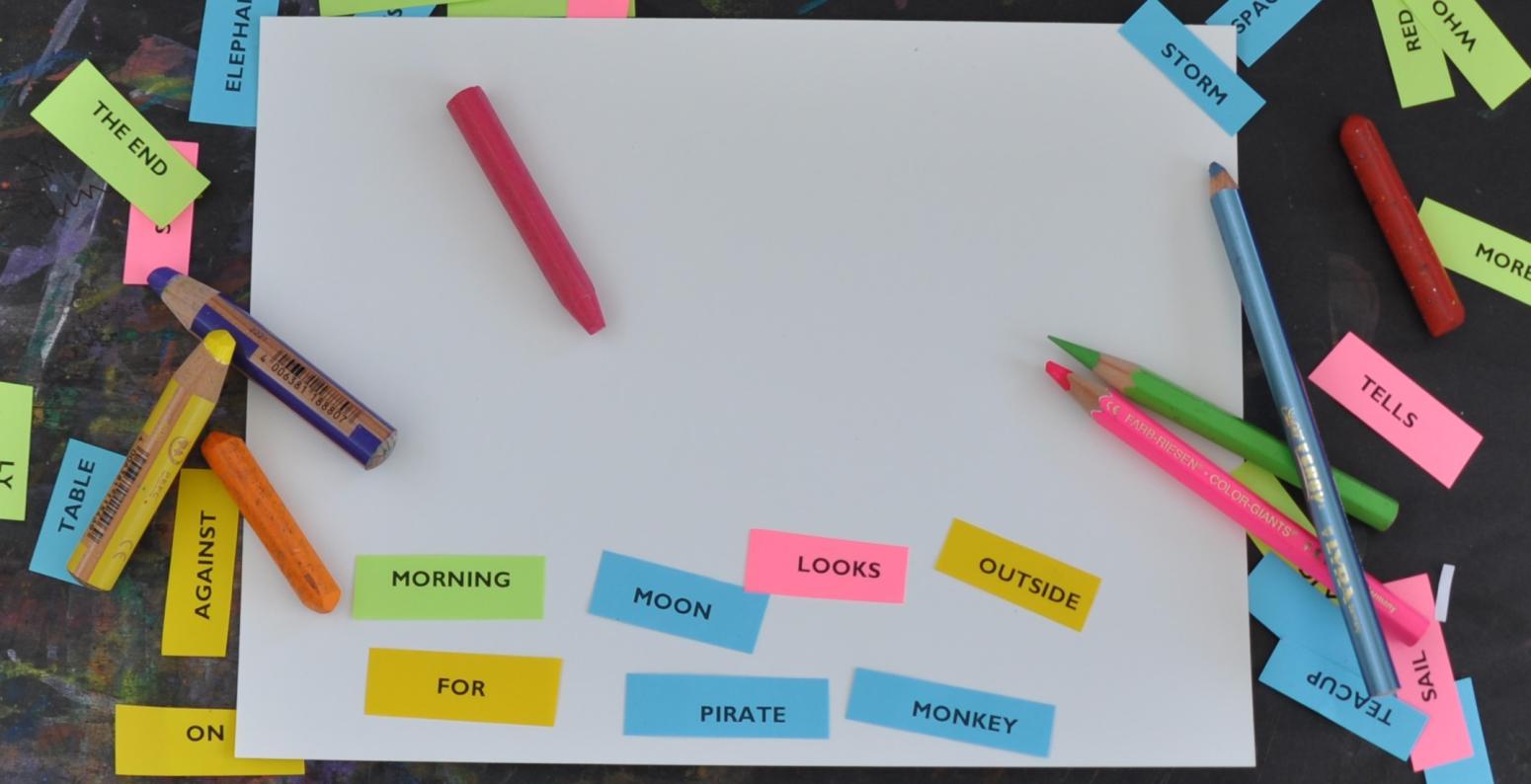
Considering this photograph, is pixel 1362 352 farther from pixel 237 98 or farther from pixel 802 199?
pixel 237 98

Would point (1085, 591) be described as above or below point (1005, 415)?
below

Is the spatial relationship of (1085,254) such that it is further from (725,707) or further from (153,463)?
(153,463)

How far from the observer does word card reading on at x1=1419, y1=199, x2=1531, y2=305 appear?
650mm

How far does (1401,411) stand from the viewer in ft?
2.11

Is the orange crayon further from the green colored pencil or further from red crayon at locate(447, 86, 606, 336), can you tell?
the green colored pencil

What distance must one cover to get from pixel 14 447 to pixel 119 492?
0.10m

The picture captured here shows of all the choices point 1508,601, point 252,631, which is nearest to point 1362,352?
point 1508,601

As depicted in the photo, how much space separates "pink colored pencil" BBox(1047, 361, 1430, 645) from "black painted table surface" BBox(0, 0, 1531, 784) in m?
0.04

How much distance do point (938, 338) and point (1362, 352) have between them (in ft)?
0.92

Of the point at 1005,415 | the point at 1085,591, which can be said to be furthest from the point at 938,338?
the point at 1085,591

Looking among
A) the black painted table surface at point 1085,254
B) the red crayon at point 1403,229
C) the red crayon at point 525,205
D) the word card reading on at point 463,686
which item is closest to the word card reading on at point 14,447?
the black painted table surface at point 1085,254

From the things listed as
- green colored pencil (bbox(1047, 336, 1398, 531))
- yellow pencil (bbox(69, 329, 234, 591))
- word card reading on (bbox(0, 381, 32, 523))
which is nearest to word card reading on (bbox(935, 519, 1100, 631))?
green colored pencil (bbox(1047, 336, 1398, 531))

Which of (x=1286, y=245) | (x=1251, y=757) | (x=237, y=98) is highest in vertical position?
(x=237, y=98)

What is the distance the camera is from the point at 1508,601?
637 mm
